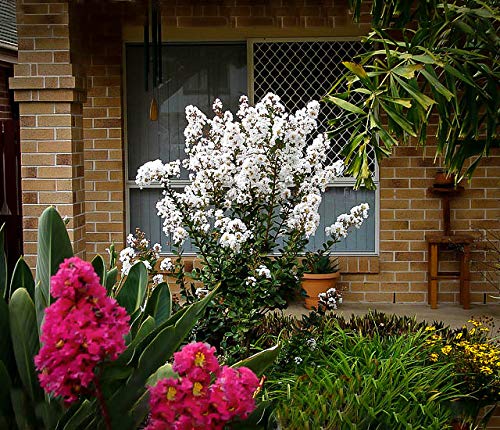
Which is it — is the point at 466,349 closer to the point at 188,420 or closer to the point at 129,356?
the point at 129,356

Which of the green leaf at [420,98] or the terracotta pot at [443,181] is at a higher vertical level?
the green leaf at [420,98]

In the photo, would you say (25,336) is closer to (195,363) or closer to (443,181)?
(195,363)

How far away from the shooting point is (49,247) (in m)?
3.12

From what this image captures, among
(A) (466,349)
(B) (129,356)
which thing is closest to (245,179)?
(A) (466,349)

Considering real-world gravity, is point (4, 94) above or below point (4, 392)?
above

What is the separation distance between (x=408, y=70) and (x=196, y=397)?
112 inches

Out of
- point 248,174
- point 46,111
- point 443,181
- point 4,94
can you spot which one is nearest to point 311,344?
point 248,174

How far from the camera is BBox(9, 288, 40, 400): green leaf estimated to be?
9.23 ft

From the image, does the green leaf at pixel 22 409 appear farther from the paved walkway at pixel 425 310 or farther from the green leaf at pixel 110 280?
the paved walkway at pixel 425 310

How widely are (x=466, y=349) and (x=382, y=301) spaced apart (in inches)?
128

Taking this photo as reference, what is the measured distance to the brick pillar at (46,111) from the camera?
265 inches

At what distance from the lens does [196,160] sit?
519 centimetres

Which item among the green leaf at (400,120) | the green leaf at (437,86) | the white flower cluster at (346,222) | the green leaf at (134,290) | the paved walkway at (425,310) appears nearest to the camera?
the green leaf at (134,290)

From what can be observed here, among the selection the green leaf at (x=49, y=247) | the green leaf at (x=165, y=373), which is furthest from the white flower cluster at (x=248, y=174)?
the green leaf at (x=165, y=373)
